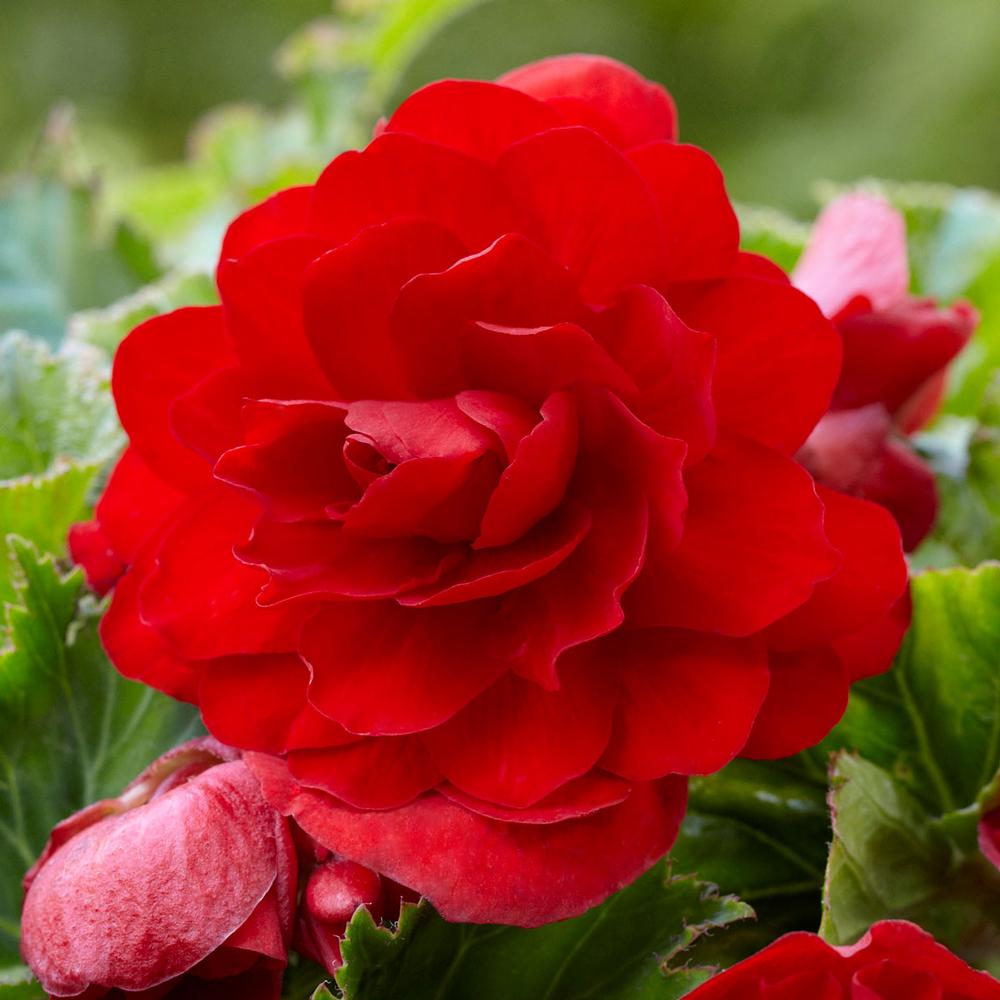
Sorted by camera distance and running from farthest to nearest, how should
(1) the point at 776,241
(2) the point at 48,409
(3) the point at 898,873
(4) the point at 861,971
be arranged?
A: (1) the point at 776,241
(2) the point at 48,409
(3) the point at 898,873
(4) the point at 861,971

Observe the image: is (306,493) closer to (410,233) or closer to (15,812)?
(410,233)

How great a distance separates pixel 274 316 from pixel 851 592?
177 millimetres

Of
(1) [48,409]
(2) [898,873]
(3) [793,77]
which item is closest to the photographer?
(2) [898,873]

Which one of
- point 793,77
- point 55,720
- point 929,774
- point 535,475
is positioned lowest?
point 793,77

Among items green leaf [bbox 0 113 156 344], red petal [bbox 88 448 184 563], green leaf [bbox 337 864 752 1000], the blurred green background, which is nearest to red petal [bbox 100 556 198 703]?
red petal [bbox 88 448 184 563]

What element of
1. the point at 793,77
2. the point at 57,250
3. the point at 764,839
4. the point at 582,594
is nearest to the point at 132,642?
the point at 582,594

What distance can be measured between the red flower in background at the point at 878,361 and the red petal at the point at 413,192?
0.17 meters

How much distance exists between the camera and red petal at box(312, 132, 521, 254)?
0.34 meters

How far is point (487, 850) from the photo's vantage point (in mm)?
340

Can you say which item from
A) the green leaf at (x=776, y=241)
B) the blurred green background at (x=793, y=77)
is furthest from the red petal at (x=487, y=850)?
the blurred green background at (x=793, y=77)

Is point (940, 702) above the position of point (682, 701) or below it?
below

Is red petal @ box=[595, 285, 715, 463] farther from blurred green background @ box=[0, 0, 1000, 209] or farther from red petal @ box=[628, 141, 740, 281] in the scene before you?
blurred green background @ box=[0, 0, 1000, 209]

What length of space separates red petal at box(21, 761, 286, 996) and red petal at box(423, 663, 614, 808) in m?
0.06

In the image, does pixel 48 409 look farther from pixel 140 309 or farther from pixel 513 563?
pixel 513 563
